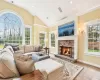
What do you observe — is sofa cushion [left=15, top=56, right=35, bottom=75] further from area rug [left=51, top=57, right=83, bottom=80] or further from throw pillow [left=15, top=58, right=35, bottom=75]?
area rug [left=51, top=57, right=83, bottom=80]

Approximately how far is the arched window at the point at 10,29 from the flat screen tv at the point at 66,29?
10.9ft

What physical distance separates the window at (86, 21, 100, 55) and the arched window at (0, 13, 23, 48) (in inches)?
210

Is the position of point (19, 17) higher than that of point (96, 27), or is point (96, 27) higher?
point (19, 17)

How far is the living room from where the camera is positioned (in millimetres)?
2482

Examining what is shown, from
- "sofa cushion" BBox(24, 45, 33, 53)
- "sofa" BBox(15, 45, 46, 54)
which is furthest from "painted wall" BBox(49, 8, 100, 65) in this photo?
"sofa cushion" BBox(24, 45, 33, 53)

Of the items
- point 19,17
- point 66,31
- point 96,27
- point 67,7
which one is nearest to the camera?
point 96,27

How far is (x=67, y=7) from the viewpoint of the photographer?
18.2 ft

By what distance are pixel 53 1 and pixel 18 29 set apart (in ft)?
12.8

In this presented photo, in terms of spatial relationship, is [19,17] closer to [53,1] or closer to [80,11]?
[53,1]

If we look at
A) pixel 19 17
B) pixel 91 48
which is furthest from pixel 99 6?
pixel 19 17

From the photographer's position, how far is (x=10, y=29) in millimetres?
7414

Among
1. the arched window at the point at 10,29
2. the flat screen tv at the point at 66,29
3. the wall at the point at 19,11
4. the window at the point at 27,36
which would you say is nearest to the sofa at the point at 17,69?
the flat screen tv at the point at 66,29

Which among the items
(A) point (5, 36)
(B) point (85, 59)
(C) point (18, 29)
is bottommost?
(B) point (85, 59)

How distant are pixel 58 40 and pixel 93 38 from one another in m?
3.07
